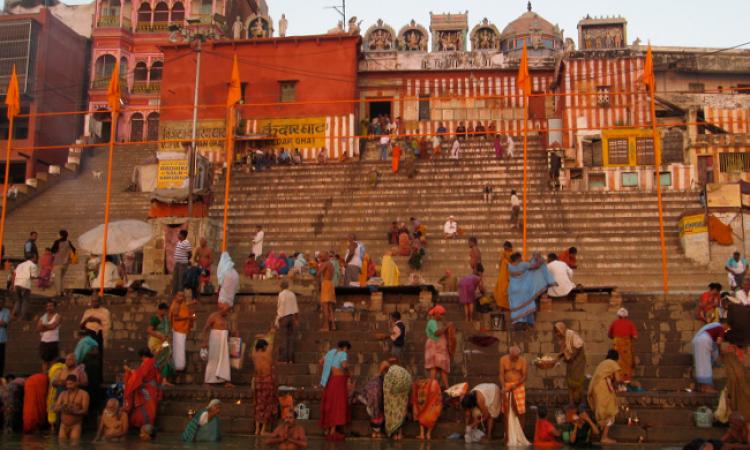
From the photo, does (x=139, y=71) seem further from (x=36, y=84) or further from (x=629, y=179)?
(x=629, y=179)

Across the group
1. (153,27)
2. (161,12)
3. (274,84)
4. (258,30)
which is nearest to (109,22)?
(153,27)

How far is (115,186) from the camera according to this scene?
2819 cm

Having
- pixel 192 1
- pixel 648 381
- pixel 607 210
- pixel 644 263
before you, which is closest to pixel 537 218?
pixel 607 210

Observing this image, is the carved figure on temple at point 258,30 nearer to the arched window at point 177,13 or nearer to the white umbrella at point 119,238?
the arched window at point 177,13

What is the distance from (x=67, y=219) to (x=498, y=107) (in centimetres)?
1583

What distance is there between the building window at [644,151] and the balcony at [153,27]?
72.6 feet

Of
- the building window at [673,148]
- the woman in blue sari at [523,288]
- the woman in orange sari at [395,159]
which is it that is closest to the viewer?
the woman in blue sari at [523,288]

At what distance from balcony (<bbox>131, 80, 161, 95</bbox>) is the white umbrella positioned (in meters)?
21.8

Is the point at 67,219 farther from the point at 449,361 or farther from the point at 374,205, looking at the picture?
the point at 449,361

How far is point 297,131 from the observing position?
3092 cm

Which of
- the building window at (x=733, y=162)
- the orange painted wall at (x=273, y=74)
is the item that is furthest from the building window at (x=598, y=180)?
the orange painted wall at (x=273, y=74)

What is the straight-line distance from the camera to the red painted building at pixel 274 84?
3108cm

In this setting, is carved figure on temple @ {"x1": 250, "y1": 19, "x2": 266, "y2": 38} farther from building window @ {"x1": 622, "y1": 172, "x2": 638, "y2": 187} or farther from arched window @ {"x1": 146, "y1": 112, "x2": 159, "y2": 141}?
building window @ {"x1": 622, "y1": 172, "x2": 638, "y2": 187}

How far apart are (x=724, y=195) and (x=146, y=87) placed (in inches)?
1000
